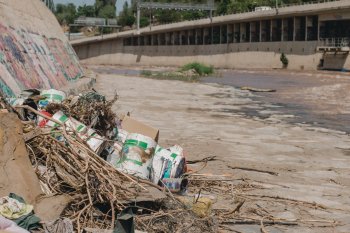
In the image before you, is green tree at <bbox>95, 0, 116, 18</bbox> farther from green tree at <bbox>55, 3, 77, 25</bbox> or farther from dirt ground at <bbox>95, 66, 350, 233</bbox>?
dirt ground at <bbox>95, 66, 350, 233</bbox>

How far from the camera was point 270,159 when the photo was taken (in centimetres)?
1157

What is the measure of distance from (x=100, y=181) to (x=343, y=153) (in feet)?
26.6

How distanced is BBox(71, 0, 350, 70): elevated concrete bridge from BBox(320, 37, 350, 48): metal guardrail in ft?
0.60

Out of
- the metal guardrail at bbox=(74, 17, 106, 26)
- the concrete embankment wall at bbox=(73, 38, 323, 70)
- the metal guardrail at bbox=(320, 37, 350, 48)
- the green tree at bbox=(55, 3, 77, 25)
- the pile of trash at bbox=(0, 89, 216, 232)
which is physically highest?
the green tree at bbox=(55, 3, 77, 25)

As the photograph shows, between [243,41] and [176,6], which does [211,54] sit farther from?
[176,6]

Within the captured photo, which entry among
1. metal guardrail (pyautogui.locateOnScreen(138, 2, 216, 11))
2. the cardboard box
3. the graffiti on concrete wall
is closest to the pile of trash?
the cardboard box

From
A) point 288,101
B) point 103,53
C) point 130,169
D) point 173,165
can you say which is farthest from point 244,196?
point 103,53

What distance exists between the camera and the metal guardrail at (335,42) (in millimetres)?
63250

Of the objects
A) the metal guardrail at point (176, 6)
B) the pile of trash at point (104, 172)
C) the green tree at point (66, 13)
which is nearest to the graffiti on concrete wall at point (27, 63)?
the pile of trash at point (104, 172)

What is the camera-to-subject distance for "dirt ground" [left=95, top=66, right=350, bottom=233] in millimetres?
7363

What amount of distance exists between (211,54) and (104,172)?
291 ft

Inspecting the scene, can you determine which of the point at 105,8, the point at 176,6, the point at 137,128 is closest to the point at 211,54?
the point at 176,6

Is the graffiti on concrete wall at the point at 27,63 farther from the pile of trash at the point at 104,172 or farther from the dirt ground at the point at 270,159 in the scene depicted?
the pile of trash at the point at 104,172

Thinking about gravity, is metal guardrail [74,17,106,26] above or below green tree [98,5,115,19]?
below
